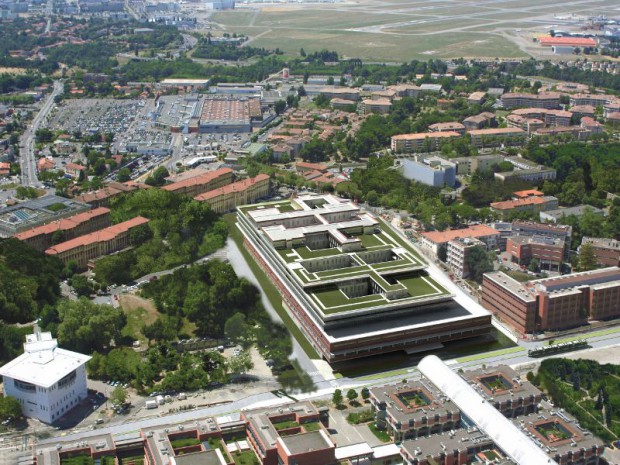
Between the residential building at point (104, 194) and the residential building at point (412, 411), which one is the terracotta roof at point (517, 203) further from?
the residential building at point (412, 411)

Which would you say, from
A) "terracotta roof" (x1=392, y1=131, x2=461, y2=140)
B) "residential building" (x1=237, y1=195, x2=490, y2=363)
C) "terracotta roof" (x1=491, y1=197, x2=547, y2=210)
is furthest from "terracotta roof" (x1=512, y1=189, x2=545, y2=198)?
"terracotta roof" (x1=392, y1=131, x2=461, y2=140)

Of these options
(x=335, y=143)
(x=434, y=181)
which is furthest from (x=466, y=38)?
(x=434, y=181)

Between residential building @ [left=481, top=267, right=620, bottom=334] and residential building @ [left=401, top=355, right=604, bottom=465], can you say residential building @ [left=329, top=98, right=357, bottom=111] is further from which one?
residential building @ [left=401, top=355, right=604, bottom=465]

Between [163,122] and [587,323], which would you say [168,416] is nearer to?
[587,323]

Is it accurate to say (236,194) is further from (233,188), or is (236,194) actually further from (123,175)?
(123,175)

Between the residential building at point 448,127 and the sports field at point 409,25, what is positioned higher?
the sports field at point 409,25

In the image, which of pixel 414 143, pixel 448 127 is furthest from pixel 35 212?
pixel 448 127

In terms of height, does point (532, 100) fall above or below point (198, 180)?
above

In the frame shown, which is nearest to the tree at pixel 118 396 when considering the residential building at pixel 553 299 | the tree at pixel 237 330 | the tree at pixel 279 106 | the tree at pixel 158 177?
the tree at pixel 237 330
